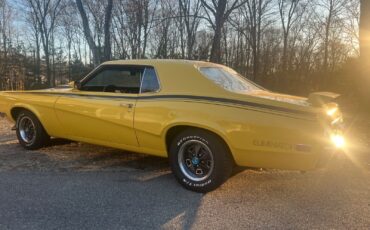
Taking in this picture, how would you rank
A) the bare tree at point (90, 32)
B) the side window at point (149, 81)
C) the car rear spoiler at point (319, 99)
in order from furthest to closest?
the bare tree at point (90, 32) < the side window at point (149, 81) < the car rear spoiler at point (319, 99)

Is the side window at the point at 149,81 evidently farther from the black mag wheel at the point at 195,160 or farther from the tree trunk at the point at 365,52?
the tree trunk at the point at 365,52

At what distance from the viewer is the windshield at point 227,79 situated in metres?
4.77

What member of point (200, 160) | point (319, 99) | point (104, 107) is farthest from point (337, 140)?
point (104, 107)

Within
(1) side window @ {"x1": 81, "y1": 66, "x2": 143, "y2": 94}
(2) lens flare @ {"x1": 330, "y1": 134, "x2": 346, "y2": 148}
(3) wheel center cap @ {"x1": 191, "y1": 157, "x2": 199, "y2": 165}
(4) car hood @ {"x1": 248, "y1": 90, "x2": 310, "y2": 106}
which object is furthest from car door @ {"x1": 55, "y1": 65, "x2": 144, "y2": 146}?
(2) lens flare @ {"x1": 330, "y1": 134, "x2": 346, "y2": 148}

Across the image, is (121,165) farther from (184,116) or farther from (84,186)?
(184,116)

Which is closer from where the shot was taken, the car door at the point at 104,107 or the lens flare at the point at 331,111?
the lens flare at the point at 331,111

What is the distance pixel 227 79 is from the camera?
5.09 metres

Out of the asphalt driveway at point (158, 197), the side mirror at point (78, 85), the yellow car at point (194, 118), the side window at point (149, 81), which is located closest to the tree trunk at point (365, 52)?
the asphalt driveway at point (158, 197)

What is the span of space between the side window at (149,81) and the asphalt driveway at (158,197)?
46.3 inches

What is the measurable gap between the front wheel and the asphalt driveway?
0.49 feet

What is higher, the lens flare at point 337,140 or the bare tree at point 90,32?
the bare tree at point 90,32

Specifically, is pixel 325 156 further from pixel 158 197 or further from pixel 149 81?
pixel 149 81

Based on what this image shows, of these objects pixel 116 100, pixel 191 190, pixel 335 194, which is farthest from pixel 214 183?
pixel 116 100

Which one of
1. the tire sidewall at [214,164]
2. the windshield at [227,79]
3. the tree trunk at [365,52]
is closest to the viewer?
the tire sidewall at [214,164]
